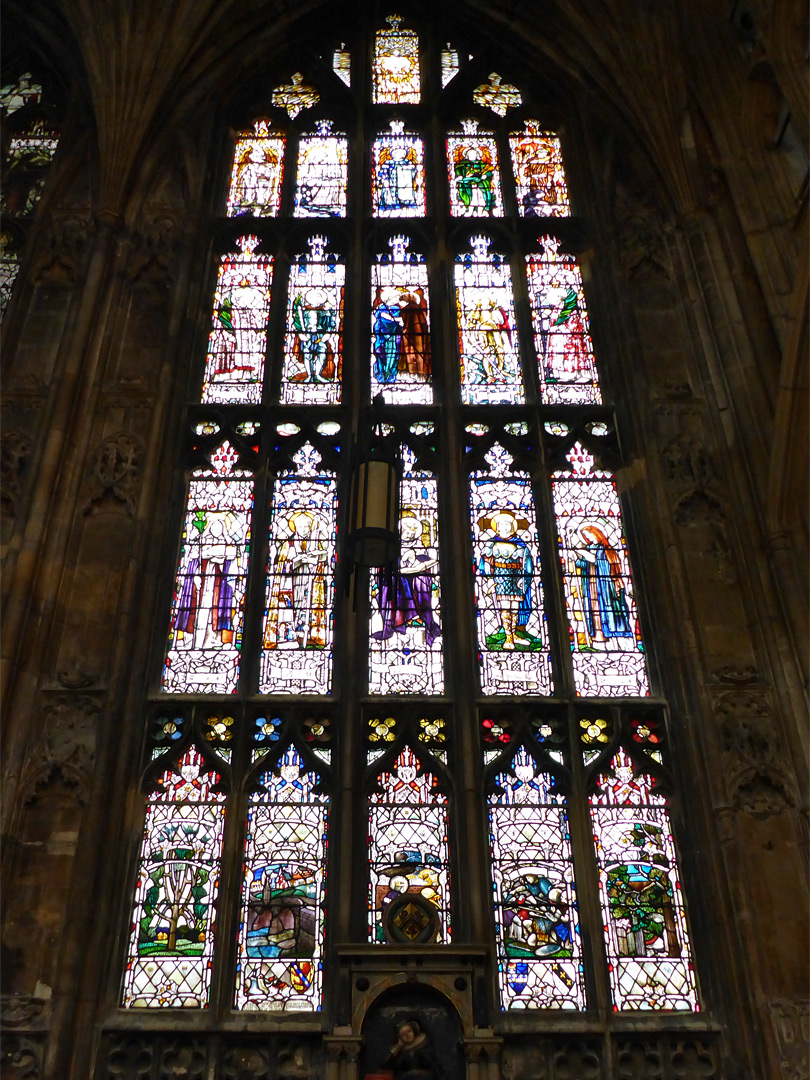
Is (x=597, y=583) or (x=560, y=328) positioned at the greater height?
(x=560, y=328)

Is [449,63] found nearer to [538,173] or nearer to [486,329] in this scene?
[538,173]

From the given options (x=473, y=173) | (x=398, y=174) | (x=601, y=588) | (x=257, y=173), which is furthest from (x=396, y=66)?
(x=601, y=588)

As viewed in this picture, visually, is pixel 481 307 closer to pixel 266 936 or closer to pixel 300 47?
pixel 300 47

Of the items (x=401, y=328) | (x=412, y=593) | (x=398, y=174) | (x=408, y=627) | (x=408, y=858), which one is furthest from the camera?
(x=398, y=174)

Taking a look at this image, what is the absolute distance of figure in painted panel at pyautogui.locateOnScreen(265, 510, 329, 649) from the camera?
353 inches

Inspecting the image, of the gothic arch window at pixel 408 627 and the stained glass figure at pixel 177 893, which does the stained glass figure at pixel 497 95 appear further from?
the stained glass figure at pixel 177 893

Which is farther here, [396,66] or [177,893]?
[396,66]

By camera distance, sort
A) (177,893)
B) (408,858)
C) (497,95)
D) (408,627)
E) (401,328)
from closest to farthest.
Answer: (177,893), (408,858), (408,627), (401,328), (497,95)

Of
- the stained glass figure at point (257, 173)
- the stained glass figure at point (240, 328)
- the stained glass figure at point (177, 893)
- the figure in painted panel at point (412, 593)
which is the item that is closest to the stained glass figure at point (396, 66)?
the stained glass figure at point (257, 173)

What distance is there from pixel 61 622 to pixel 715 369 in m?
5.71

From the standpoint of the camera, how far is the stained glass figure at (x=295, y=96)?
13.0 metres

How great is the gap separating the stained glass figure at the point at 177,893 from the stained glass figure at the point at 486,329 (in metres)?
4.22

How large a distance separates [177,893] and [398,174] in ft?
25.5

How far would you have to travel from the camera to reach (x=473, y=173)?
40.4 ft
